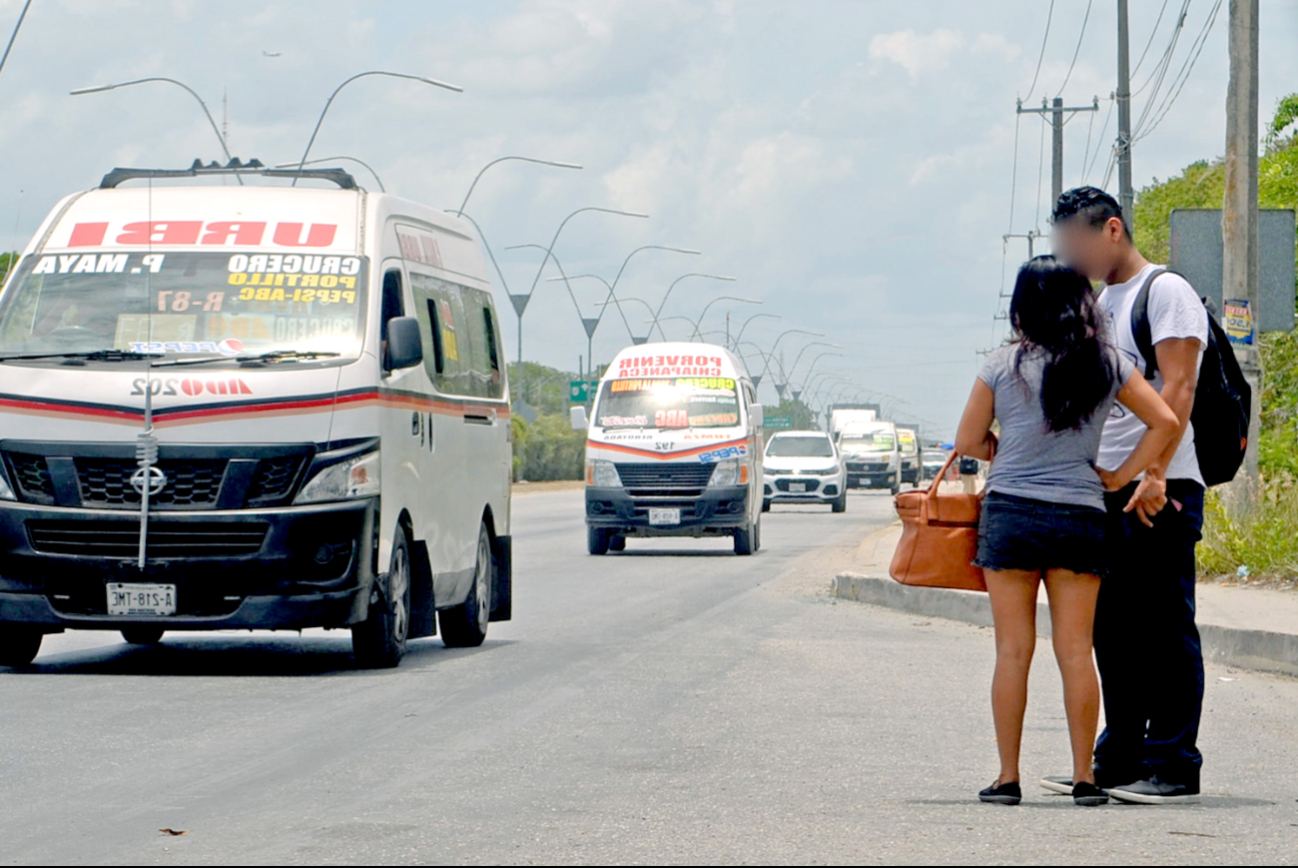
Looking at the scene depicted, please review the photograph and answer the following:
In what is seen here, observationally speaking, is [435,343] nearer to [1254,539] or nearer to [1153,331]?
[1153,331]

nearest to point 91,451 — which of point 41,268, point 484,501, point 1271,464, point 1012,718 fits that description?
point 41,268

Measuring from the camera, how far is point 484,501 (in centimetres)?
1322

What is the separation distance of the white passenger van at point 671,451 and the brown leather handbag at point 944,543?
16.7 metres

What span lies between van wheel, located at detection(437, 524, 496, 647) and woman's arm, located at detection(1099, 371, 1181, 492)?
6705mm

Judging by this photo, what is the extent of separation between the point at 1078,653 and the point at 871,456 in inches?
2266

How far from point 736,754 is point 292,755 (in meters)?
1.71

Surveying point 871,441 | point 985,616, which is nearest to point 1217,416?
point 985,616

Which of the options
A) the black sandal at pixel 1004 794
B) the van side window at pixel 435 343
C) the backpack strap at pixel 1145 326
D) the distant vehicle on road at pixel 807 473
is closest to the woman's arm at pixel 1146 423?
the backpack strap at pixel 1145 326

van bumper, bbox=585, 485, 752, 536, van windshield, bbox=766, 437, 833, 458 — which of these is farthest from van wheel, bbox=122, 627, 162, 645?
van windshield, bbox=766, 437, 833, 458

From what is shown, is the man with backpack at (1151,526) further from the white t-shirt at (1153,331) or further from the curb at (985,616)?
the curb at (985,616)

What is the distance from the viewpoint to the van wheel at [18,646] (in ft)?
35.9

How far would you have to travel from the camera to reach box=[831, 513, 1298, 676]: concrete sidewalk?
11.5 meters

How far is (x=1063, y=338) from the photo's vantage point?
21.3 feet

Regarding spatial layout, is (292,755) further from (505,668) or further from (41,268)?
(41,268)
